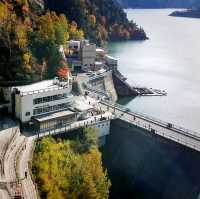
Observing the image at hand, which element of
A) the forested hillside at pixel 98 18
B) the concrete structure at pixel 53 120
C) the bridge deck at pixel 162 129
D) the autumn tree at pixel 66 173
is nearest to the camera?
the autumn tree at pixel 66 173

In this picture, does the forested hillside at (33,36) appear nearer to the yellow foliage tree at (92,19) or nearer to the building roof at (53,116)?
the yellow foliage tree at (92,19)

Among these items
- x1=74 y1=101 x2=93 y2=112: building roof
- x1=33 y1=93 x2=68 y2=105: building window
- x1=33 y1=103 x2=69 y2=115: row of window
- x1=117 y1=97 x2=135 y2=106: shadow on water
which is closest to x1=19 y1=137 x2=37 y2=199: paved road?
x1=33 y1=103 x2=69 y2=115: row of window

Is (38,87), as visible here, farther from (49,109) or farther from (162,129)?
(162,129)

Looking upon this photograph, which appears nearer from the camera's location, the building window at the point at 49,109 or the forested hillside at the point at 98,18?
the building window at the point at 49,109

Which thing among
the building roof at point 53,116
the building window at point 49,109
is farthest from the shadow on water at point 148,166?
the building window at point 49,109

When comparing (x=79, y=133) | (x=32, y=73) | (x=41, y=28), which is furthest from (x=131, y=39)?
(x=79, y=133)

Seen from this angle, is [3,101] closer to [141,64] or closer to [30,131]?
[30,131]
